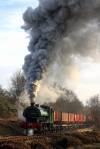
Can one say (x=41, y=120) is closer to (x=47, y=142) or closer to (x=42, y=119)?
(x=42, y=119)

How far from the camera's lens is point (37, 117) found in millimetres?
42125

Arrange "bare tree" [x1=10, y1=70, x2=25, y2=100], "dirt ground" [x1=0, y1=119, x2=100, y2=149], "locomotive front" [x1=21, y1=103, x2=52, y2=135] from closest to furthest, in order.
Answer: "dirt ground" [x1=0, y1=119, x2=100, y2=149]
"locomotive front" [x1=21, y1=103, x2=52, y2=135]
"bare tree" [x1=10, y1=70, x2=25, y2=100]

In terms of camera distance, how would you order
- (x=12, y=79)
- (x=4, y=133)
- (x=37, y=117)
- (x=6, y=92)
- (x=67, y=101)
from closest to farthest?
(x=37, y=117)
(x=4, y=133)
(x=6, y=92)
(x=12, y=79)
(x=67, y=101)

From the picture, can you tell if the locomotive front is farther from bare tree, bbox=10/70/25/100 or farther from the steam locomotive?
bare tree, bbox=10/70/25/100

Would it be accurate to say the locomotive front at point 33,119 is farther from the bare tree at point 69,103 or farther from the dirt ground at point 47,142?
the bare tree at point 69,103

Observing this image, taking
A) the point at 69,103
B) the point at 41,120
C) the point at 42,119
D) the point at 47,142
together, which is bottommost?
the point at 47,142

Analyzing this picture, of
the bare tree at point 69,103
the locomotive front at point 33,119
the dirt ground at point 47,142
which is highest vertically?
the bare tree at point 69,103

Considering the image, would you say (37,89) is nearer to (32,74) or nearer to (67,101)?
(32,74)

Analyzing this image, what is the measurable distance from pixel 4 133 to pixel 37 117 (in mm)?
9005

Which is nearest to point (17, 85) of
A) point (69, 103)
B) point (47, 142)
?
point (69, 103)

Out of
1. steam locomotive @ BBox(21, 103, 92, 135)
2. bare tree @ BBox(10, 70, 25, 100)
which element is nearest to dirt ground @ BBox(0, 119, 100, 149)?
steam locomotive @ BBox(21, 103, 92, 135)

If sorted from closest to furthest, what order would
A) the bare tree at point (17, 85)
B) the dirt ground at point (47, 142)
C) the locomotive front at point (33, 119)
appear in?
the dirt ground at point (47, 142) < the locomotive front at point (33, 119) < the bare tree at point (17, 85)

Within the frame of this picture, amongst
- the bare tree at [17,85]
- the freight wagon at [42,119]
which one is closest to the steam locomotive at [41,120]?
the freight wagon at [42,119]

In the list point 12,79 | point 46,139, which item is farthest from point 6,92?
point 46,139
